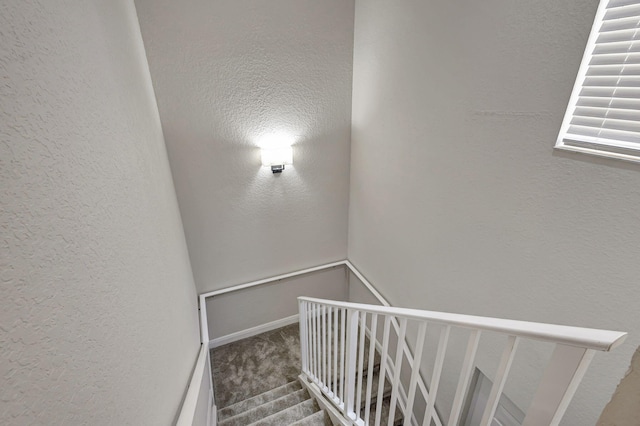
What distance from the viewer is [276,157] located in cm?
265

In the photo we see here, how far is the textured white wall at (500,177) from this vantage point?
1073 mm

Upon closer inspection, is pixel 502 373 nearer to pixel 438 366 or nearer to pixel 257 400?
pixel 438 366

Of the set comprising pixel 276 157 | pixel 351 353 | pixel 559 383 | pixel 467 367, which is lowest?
pixel 351 353

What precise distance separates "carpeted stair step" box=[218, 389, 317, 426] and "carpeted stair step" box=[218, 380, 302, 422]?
0.10 m

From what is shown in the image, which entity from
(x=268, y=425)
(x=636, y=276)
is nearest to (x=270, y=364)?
(x=268, y=425)

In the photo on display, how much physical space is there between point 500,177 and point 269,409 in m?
2.68

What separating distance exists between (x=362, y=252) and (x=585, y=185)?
2.21m

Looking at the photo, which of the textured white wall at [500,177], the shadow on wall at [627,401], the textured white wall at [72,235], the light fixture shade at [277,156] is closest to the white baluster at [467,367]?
the shadow on wall at [627,401]

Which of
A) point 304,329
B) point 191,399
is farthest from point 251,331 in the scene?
point 191,399

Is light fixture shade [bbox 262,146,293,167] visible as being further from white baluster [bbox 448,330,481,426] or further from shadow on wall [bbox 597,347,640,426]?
shadow on wall [bbox 597,347,640,426]

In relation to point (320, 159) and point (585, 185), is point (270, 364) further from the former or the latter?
point (585, 185)

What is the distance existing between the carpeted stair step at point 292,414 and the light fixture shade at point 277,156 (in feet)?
7.36

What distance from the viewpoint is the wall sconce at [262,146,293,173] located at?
2631mm

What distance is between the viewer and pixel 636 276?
3.28ft
